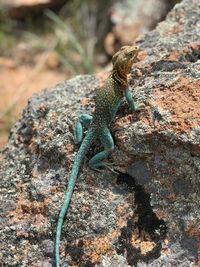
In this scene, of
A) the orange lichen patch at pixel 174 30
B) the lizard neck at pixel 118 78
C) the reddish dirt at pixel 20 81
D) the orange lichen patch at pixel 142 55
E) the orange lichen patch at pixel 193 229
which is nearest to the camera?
the orange lichen patch at pixel 193 229

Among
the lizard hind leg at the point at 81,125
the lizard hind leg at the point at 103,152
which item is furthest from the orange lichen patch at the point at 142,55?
the lizard hind leg at the point at 103,152

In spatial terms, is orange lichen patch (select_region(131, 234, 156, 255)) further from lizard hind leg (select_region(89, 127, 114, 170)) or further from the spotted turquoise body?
the spotted turquoise body

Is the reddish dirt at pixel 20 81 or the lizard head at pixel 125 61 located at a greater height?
the reddish dirt at pixel 20 81

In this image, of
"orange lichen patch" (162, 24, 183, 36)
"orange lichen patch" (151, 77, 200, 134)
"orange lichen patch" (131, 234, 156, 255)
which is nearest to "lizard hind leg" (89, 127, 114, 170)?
"orange lichen patch" (151, 77, 200, 134)

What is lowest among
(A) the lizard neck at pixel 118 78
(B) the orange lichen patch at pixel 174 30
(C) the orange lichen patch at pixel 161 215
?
(C) the orange lichen patch at pixel 161 215

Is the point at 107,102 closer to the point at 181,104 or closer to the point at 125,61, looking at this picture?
the point at 125,61

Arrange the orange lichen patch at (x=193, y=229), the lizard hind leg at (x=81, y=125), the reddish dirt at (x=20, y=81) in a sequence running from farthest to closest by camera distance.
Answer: the reddish dirt at (x=20, y=81) → the lizard hind leg at (x=81, y=125) → the orange lichen patch at (x=193, y=229)

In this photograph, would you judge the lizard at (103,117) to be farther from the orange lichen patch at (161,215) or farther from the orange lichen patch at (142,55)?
the orange lichen patch at (161,215)
